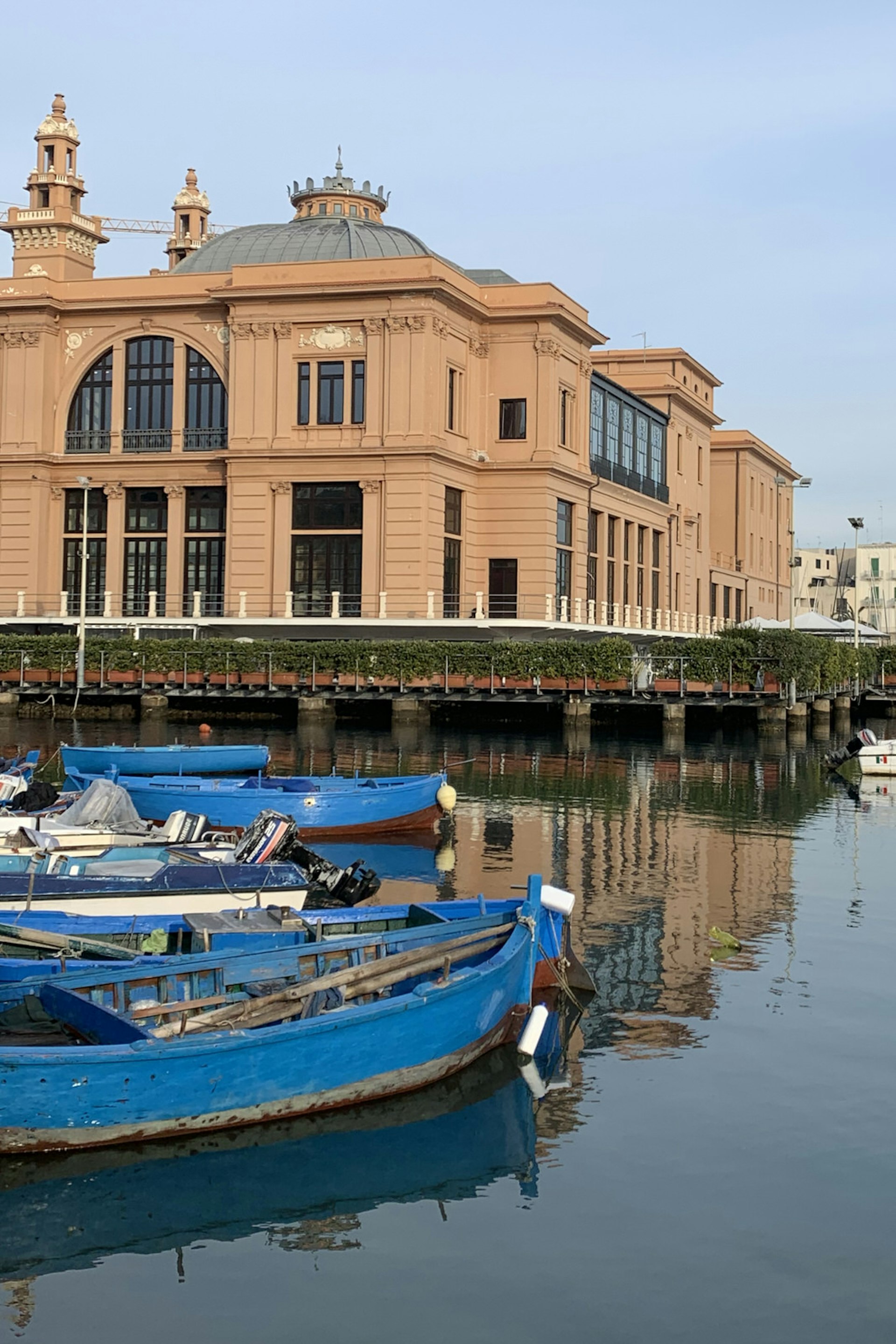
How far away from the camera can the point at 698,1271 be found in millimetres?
11055

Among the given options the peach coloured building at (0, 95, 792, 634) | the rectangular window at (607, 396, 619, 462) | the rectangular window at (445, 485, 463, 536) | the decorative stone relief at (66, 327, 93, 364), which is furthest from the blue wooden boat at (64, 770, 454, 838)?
the rectangular window at (607, 396, 619, 462)

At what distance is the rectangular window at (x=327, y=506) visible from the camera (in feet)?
218

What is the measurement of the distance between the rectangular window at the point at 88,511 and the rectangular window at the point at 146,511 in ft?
4.47

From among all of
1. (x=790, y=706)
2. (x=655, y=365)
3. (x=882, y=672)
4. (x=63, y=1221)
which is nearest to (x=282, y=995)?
(x=63, y=1221)

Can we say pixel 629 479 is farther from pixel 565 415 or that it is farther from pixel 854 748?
pixel 854 748

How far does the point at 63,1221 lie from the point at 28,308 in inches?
2527

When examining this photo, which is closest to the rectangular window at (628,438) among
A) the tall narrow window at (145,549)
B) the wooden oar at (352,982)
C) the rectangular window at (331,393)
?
the rectangular window at (331,393)

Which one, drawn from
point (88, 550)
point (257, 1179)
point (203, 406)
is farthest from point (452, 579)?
point (257, 1179)

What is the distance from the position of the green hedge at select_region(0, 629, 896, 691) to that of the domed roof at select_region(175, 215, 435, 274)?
64.0 feet

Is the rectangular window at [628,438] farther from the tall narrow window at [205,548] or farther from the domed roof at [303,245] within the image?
the tall narrow window at [205,548]

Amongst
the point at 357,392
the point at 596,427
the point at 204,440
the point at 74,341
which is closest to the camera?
the point at 357,392

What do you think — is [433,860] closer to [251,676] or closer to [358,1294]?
[358,1294]

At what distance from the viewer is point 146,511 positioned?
7031cm

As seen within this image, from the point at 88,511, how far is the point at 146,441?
455cm
